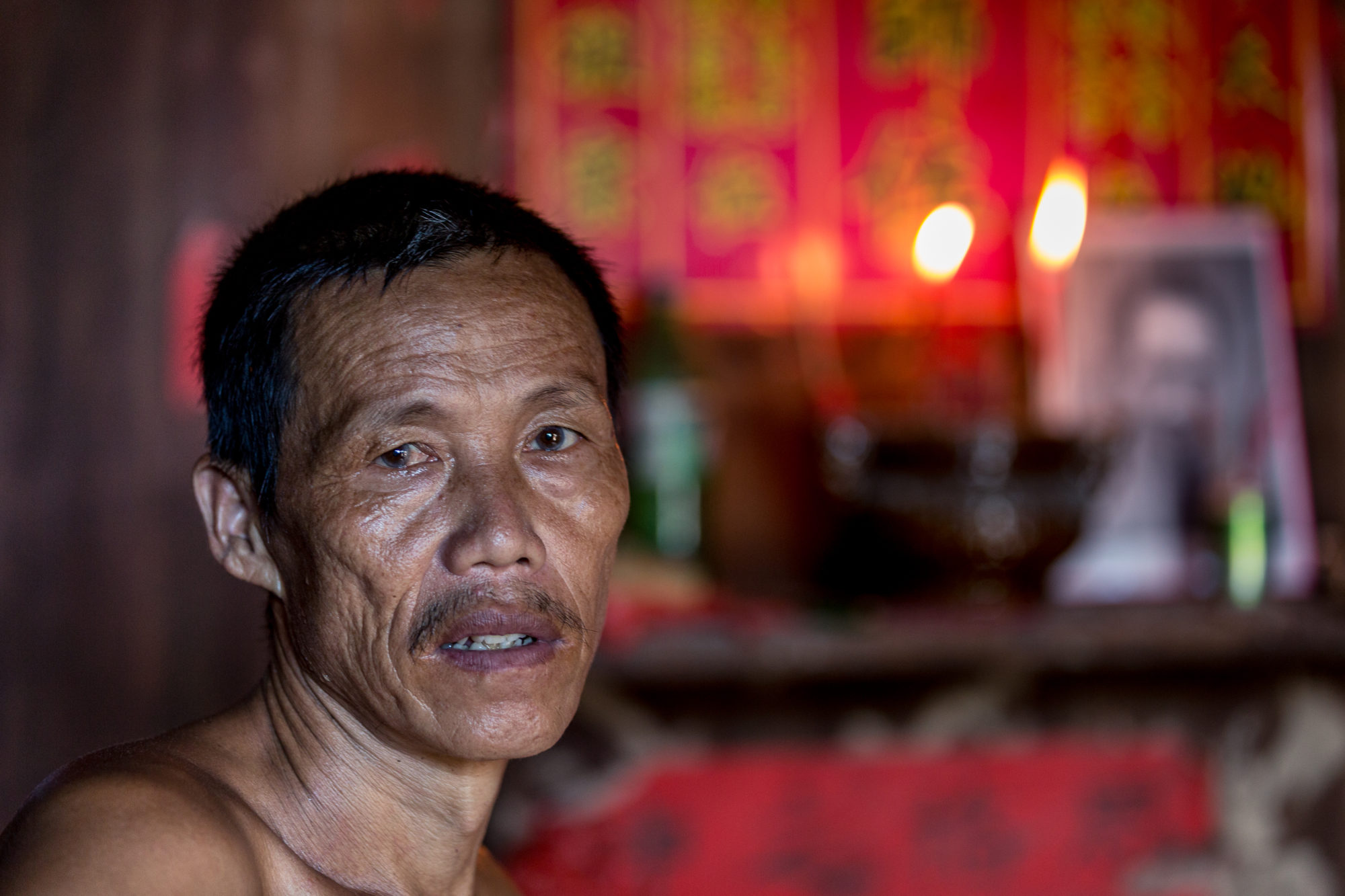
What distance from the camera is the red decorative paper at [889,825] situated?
2066 mm

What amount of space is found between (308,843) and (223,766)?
10 centimetres

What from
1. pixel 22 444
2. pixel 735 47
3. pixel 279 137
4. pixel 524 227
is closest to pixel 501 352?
pixel 524 227

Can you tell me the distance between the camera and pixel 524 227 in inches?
42.1

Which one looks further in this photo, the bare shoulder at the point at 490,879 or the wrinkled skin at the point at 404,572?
the bare shoulder at the point at 490,879

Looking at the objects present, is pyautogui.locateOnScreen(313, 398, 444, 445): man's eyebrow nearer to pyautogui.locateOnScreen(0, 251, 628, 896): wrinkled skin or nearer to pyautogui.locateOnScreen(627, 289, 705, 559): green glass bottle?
pyautogui.locateOnScreen(0, 251, 628, 896): wrinkled skin

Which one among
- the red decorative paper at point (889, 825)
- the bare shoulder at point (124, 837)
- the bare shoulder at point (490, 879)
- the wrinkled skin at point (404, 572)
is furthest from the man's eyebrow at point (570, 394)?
the red decorative paper at point (889, 825)

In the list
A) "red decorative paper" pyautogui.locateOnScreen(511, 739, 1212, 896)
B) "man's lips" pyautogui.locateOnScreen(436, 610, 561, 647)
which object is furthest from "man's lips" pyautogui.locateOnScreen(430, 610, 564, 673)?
"red decorative paper" pyautogui.locateOnScreen(511, 739, 1212, 896)

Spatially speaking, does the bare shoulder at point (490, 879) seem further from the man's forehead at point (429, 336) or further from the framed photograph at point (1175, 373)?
the framed photograph at point (1175, 373)

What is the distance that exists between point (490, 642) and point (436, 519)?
11 cm

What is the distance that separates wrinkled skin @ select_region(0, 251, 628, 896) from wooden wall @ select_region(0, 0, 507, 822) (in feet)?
1.65

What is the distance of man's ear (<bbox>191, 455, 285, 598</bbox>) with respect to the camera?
104cm

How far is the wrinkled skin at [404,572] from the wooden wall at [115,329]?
50cm

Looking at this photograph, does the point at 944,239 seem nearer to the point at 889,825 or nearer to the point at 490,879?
the point at 889,825

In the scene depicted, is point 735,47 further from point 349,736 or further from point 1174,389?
point 349,736
